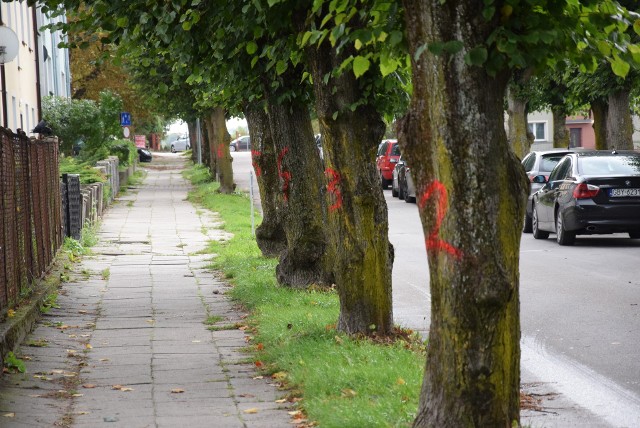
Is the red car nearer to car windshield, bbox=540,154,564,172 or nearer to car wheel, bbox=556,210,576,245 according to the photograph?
car windshield, bbox=540,154,564,172

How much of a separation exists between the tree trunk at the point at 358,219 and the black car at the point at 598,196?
10.4 meters

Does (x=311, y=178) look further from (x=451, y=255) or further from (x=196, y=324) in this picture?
(x=451, y=255)

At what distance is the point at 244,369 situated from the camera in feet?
31.1

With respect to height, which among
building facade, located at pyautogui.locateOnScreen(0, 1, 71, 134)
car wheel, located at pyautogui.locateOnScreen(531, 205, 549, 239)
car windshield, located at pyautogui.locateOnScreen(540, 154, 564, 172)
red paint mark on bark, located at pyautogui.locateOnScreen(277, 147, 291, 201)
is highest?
building facade, located at pyautogui.locateOnScreen(0, 1, 71, 134)

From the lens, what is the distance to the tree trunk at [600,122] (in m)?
36.1

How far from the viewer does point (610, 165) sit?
20562 millimetres

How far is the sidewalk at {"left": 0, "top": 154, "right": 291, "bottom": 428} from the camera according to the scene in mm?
7797

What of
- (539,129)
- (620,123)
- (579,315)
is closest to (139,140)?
(539,129)

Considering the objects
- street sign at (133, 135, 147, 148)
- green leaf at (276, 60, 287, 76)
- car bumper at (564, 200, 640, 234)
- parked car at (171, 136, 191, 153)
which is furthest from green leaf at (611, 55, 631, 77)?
parked car at (171, 136, 191, 153)

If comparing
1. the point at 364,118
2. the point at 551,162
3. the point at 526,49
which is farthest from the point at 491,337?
the point at 551,162

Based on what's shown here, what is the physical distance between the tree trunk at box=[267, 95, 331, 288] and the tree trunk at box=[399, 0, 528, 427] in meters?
7.58

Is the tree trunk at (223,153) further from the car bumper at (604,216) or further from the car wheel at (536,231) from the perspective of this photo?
the car bumper at (604,216)

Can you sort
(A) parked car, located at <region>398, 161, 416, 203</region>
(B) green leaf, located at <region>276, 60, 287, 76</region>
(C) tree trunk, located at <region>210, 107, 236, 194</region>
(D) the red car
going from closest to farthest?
(B) green leaf, located at <region>276, 60, 287, 76</region>
(A) parked car, located at <region>398, 161, 416, 203</region>
(C) tree trunk, located at <region>210, 107, 236, 194</region>
(D) the red car

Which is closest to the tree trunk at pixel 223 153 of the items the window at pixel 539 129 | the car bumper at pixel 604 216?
the car bumper at pixel 604 216
